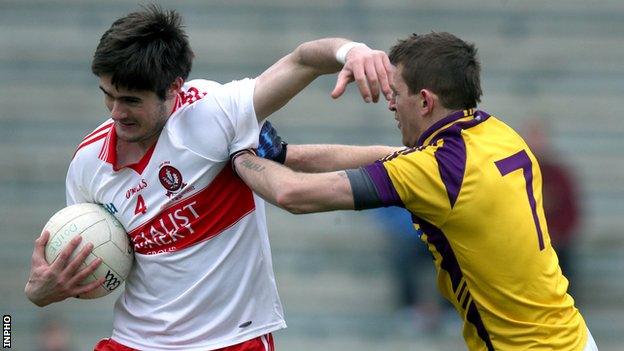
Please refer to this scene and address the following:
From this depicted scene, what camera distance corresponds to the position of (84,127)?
1080 centimetres

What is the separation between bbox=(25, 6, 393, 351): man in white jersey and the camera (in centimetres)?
515

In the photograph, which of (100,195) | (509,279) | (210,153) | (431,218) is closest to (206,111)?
(210,153)

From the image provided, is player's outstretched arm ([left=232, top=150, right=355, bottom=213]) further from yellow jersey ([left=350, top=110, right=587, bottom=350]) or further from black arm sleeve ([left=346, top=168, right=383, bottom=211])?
yellow jersey ([left=350, top=110, right=587, bottom=350])

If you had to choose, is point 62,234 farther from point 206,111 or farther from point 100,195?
point 206,111

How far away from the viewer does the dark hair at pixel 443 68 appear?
4.91 meters

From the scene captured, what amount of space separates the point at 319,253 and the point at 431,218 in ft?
19.0

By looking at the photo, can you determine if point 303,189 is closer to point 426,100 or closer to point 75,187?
point 426,100

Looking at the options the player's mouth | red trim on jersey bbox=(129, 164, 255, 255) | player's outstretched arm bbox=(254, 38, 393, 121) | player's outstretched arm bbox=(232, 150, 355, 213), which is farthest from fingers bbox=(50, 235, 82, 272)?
player's outstretched arm bbox=(254, 38, 393, 121)

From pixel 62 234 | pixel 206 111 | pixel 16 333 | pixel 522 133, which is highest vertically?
pixel 206 111

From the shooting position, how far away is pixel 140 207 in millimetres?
5340

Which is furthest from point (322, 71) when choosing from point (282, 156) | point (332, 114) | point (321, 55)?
point (332, 114)

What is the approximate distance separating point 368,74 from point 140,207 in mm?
1286

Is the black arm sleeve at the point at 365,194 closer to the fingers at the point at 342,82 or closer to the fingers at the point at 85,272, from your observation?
the fingers at the point at 342,82

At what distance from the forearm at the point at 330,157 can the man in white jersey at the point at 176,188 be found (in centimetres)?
32
